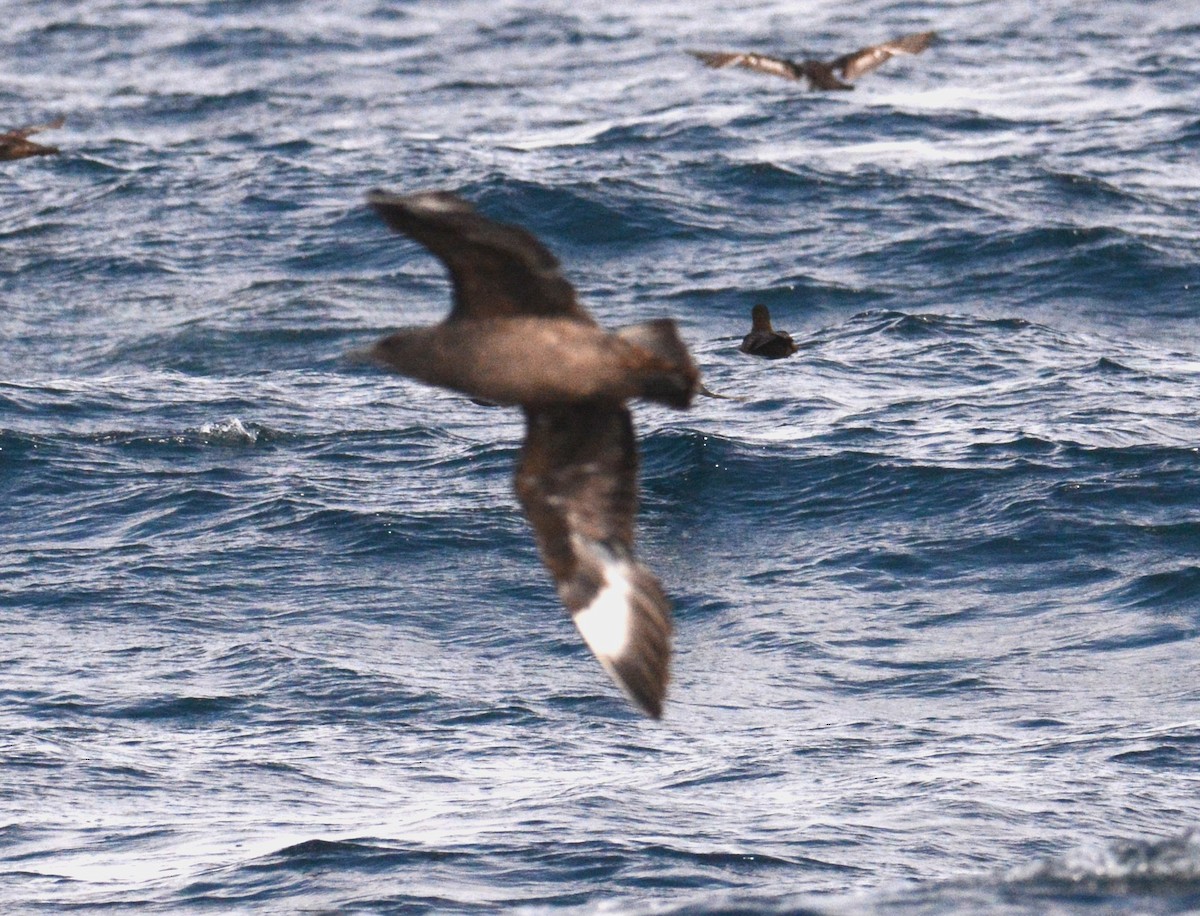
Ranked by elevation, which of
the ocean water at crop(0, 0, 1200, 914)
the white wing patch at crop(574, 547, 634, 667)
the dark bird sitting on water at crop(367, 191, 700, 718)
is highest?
the dark bird sitting on water at crop(367, 191, 700, 718)

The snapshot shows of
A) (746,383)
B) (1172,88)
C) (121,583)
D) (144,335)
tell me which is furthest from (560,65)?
(121,583)

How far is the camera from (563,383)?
260 inches

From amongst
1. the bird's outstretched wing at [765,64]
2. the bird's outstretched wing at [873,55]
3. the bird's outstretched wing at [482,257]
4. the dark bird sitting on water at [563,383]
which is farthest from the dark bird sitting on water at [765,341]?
the bird's outstretched wing at [873,55]

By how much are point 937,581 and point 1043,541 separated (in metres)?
0.82

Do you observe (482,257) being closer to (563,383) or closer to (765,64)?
(563,383)

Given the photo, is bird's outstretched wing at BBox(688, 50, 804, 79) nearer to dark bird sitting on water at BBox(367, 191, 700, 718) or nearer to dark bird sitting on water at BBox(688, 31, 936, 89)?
dark bird sitting on water at BBox(688, 31, 936, 89)

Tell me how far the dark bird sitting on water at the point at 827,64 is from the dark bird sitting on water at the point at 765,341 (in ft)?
24.1

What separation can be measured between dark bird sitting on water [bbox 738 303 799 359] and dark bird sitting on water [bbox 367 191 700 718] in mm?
6442

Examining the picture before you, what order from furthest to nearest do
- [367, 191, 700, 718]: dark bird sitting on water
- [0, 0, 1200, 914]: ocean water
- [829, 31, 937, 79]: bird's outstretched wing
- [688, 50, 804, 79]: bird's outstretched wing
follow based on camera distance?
[829, 31, 937, 79]: bird's outstretched wing, [688, 50, 804, 79]: bird's outstretched wing, [0, 0, 1200, 914]: ocean water, [367, 191, 700, 718]: dark bird sitting on water

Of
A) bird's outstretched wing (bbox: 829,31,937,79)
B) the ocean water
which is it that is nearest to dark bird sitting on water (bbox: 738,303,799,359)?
the ocean water

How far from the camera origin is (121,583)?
43.6 ft

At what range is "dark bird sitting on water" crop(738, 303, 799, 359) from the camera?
1341 centimetres

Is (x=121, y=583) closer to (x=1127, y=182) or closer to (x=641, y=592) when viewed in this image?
(x=641, y=592)

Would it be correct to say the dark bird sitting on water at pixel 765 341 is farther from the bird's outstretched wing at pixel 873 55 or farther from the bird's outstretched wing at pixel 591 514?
the bird's outstretched wing at pixel 873 55
